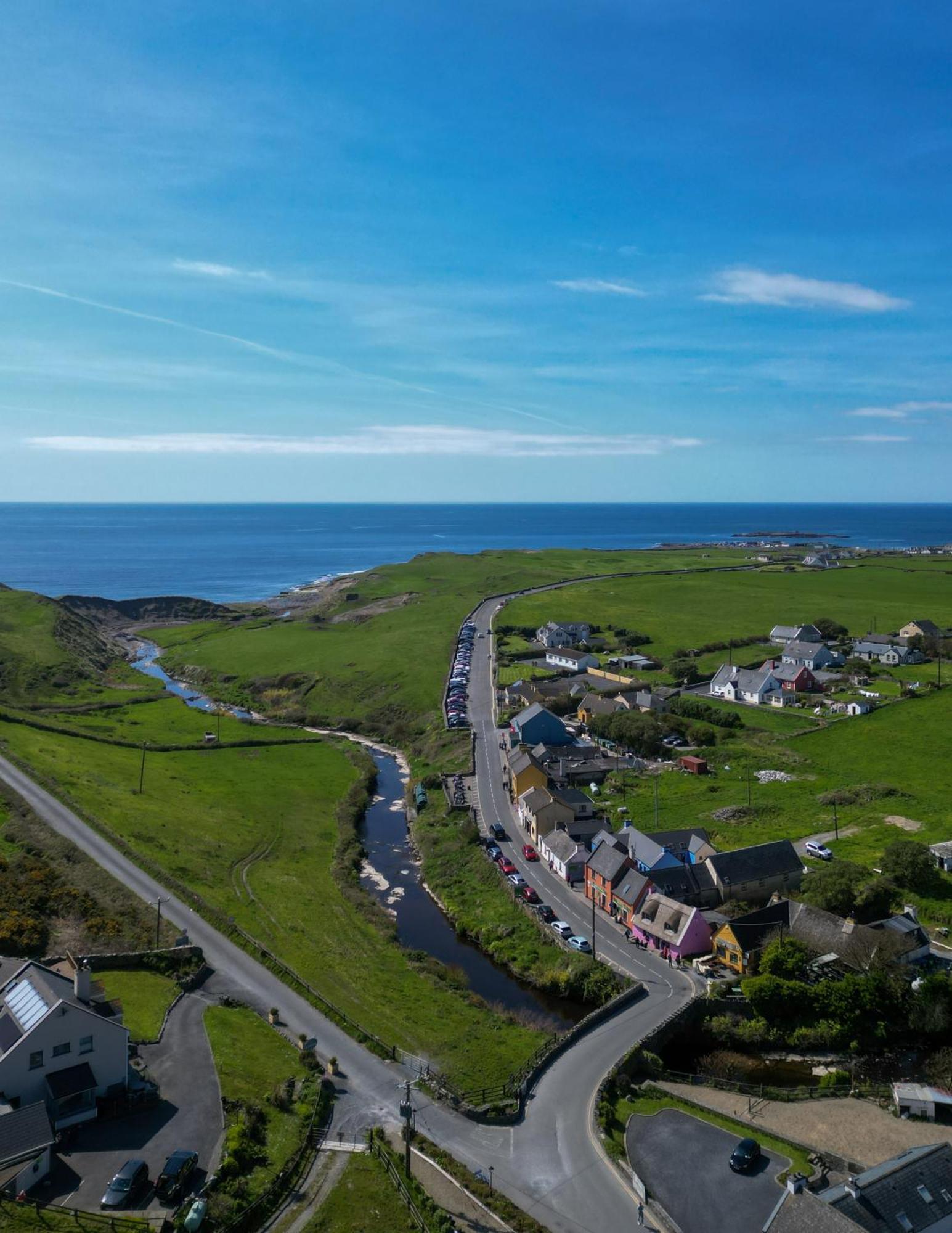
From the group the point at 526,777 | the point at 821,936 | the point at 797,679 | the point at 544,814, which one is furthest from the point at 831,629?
the point at 821,936

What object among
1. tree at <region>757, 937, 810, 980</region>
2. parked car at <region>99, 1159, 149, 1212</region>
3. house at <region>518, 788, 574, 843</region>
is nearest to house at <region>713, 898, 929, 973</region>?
tree at <region>757, 937, 810, 980</region>

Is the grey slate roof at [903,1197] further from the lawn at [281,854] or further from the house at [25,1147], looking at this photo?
the house at [25,1147]

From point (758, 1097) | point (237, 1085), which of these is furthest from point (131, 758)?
point (758, 1097)

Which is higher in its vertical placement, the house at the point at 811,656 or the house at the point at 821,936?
the house at the point at 811,656

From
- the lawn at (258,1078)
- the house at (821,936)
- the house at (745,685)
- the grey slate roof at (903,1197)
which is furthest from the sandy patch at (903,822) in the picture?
the lawn at (258,1078)

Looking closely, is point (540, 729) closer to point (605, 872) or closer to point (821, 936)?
point (605, 872)

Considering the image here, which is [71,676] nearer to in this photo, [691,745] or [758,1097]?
[691,745]
